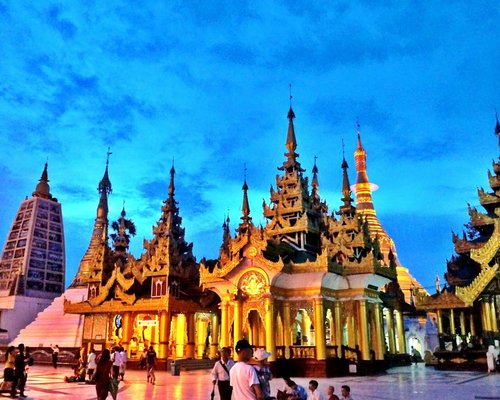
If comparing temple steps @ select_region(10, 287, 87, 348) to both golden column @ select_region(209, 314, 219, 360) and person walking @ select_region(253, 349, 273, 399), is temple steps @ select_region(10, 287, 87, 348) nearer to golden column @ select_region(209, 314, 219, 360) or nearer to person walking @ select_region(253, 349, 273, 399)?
golden column @ select_region(209, 314, 219, 360)

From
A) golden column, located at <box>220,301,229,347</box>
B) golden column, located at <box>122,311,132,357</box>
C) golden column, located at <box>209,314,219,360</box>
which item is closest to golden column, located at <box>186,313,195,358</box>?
golden column, located at <box>209,314,219,360</box>

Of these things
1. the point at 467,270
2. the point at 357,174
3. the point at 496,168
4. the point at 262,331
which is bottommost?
the point at 262,331

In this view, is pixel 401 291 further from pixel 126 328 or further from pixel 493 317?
pixel 126 328

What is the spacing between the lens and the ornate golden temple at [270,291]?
22391mm

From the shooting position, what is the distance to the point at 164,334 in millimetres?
26859

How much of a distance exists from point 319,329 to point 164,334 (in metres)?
9.31

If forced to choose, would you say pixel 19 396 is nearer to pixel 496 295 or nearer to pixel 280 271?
pixel 280 271

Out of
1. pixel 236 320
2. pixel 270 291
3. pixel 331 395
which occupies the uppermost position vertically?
pixel 270 291

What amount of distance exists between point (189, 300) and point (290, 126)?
1193 cm

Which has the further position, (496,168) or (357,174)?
(357,174)

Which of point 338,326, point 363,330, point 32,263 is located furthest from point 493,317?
point 32,263

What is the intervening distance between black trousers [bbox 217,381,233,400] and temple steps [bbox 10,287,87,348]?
27574mm

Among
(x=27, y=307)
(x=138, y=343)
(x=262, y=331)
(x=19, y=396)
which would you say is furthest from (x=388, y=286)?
(x=27, y=307)

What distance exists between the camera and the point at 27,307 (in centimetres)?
4334
